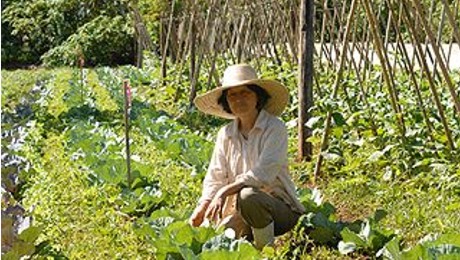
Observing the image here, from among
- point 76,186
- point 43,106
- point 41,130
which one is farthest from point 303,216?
point 43,106

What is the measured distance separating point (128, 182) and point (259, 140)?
157 centimetres

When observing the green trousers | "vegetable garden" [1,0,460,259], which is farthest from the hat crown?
"vegetable garden" [1,0,460,259]

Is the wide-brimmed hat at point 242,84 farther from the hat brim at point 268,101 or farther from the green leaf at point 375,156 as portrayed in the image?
the green leaf at point 375,156

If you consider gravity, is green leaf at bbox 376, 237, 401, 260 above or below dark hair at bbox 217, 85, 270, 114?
below

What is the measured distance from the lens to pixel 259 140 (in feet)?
13.4

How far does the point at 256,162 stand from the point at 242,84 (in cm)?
37

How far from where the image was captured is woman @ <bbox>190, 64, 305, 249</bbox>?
13.1ft

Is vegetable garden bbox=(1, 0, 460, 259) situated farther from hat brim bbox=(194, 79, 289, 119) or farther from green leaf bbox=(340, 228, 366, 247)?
hat brim bbox=(194, 79, 289, 119)

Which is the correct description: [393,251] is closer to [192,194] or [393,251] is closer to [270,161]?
[270,161]

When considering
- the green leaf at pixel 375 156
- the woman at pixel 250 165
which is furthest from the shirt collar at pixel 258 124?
the green leaf at pixel 375 156

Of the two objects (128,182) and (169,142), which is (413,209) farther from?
(169,142)

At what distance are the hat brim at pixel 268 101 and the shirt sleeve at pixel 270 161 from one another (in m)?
0.14

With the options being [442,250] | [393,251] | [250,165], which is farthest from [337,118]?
[442,250]

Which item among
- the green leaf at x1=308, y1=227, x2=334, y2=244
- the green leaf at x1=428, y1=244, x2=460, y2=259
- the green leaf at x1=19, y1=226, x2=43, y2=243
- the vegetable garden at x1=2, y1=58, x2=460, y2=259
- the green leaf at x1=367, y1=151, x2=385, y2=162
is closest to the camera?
the green leaf at x1=428, y1=244, x2=460, y2=259
